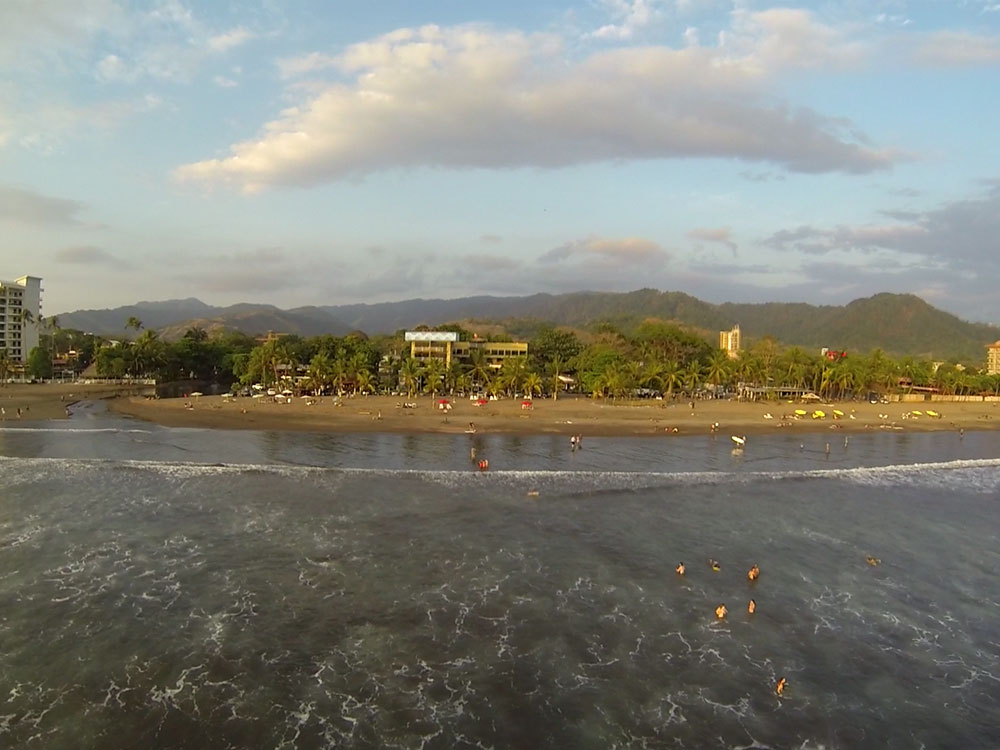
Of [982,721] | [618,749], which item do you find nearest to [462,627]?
[618,749]

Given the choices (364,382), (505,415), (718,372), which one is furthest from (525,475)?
(718,372)

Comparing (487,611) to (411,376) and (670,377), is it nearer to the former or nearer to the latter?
(411,376)

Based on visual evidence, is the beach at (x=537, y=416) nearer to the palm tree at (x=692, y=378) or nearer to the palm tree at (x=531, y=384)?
the palm tree at (x=531, y=384)

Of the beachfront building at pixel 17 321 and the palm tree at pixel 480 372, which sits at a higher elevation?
the beachfront building at pixel 17 321

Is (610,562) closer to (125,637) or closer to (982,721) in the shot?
(982,721)

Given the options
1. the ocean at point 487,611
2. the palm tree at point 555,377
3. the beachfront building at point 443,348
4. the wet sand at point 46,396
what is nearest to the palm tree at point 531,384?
the palm tree at point 555,377
